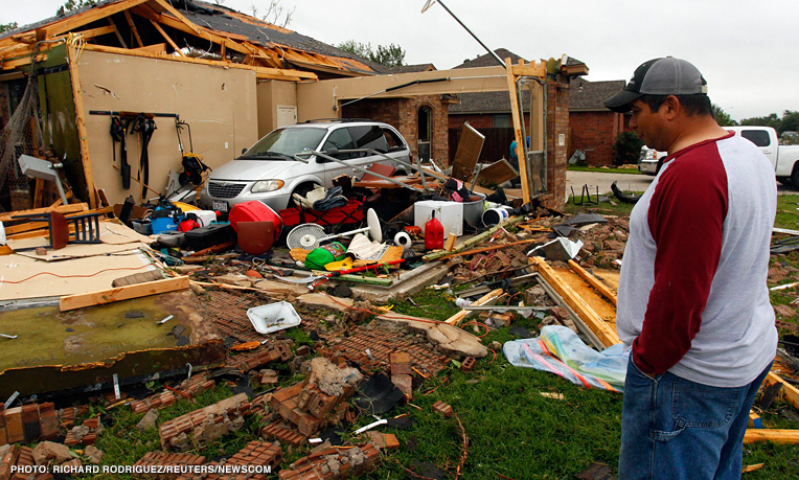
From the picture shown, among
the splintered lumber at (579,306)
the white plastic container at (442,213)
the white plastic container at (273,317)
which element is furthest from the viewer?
the white plastic container at (442,213)

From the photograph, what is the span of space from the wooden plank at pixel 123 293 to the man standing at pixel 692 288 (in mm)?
4117

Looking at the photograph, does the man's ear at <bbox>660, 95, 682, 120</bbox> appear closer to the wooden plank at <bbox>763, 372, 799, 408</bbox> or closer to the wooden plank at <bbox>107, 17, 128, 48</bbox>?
the wooden plank at <bbox>763, 372, 799, 408</bbox>

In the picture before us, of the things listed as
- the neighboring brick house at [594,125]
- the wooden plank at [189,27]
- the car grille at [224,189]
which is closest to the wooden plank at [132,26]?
the wooden plank at [189,27]

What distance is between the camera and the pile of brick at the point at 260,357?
4.36 m

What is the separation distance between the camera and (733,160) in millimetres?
1671

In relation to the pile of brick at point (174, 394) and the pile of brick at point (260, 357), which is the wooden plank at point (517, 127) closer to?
the pile of brick at point (260, 357)

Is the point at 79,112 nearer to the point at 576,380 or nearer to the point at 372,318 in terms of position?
the point at 372,318

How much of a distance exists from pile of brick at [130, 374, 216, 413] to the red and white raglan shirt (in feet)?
10.4

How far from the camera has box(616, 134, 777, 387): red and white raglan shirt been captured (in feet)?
5.36

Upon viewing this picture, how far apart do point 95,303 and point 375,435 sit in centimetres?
273

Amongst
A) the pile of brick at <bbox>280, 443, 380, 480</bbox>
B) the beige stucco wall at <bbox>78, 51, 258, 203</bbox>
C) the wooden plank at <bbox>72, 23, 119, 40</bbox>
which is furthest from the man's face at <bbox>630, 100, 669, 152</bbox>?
the wooden plank at <bbox>72, 23, 119, 40</bbox>

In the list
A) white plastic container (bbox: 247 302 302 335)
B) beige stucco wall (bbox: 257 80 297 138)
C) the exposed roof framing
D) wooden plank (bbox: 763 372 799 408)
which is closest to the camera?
wooden plank (bbox: 763 372 799 408)

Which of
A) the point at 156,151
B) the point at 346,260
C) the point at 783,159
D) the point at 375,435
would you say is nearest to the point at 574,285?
the point at 346,260

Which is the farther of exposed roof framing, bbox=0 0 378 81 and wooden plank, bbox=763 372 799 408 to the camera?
exposed roof framing, bbox=0 0 378 81
